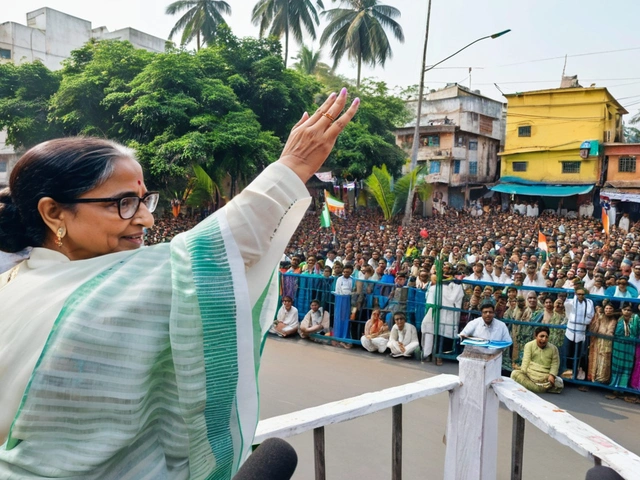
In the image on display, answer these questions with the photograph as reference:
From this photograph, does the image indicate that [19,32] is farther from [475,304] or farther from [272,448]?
[272,448]

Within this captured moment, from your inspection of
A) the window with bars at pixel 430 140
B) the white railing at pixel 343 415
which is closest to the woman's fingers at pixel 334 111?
the white railing at pixel 343 415

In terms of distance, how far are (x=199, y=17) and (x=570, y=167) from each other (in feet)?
72.1

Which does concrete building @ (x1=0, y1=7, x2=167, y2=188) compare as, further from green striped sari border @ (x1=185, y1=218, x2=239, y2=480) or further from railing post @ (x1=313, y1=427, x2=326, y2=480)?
green striped sari border @ (x1=185, y1=218, x2=239, y2=480)

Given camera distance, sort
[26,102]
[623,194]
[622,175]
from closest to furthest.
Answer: [26,102], [623,194], [622,175]

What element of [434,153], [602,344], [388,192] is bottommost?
[602,344]

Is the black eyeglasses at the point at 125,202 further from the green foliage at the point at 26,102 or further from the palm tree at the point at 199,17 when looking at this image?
the palm tree at the point at 199,17

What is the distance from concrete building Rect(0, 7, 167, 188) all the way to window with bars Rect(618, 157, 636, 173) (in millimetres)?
24733

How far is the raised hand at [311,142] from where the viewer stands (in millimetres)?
1043

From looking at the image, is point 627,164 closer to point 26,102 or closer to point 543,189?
point 543,189

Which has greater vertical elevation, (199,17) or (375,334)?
(199,17)

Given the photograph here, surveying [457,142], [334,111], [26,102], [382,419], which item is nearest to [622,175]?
[457,142]

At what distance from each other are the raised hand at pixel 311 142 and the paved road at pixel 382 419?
3.75 meters

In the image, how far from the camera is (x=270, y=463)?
944 mm

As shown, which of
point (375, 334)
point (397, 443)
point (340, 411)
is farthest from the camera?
point (375, 334)
